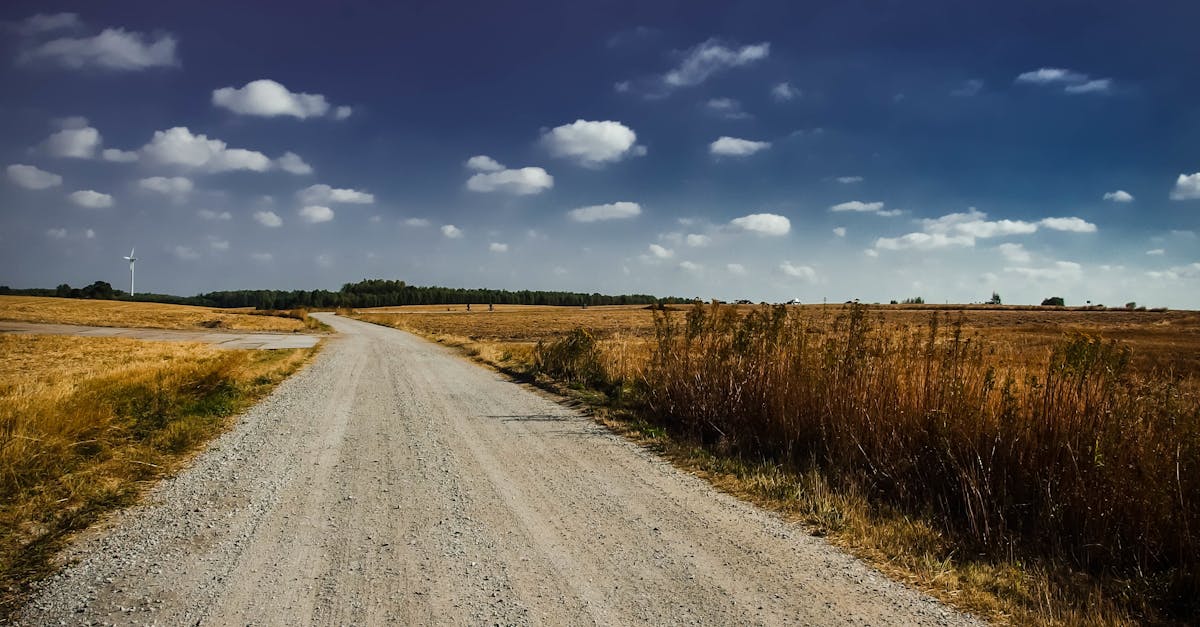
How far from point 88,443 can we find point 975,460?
10675 millimetres

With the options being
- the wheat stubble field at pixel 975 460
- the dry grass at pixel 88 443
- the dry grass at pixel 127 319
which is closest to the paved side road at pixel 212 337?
the dry grass at pixel 127 319

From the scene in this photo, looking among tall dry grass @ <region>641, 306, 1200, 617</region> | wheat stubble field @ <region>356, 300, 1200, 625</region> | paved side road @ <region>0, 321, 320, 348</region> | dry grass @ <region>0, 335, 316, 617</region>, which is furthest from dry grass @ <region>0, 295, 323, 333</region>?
tall dry grass @ <region>641, 306, 1200, 617</region>

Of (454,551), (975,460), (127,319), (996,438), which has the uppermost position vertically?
(996,438)

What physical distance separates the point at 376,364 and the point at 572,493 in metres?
16.9

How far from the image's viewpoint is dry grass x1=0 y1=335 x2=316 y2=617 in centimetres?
462

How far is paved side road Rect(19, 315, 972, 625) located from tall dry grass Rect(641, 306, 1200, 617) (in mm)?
1668

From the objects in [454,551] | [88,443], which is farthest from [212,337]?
[454,551]

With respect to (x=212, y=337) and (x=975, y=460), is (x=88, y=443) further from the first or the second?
(x=212, y=337)

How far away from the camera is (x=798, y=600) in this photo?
3.68 meters

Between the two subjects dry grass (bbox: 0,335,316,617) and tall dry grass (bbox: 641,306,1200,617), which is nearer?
tall dry grass (bbox: 641,306,1200,617)

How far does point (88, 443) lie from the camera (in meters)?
7.07

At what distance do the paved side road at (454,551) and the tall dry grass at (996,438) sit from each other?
1.67 meters

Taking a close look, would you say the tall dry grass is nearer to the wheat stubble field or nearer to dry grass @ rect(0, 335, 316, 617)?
the wheat stubble field

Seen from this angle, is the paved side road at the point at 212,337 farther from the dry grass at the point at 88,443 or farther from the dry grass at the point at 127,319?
the dry grass at the point at 88,443
